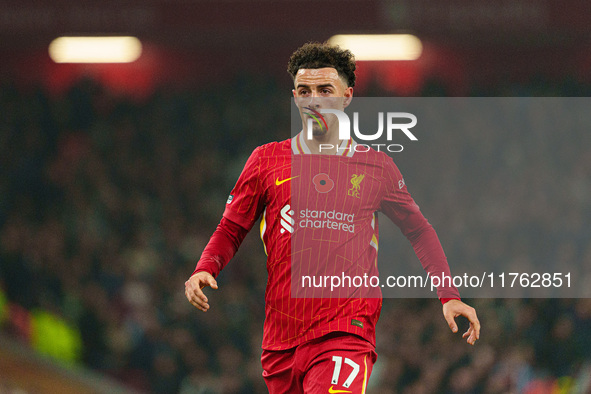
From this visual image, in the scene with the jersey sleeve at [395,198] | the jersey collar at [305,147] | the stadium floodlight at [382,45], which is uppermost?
the stadium floodlight at [382,45]

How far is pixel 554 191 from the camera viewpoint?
887cm

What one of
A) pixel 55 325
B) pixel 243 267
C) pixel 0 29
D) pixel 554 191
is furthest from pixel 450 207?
pixel 0 29

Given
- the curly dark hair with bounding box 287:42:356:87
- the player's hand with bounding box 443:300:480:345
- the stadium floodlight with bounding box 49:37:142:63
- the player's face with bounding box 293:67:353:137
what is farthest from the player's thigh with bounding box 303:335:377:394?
the stadium floodlight with bounding box 49:37:142:63

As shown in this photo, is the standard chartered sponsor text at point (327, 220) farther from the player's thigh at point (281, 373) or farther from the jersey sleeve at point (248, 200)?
the player's thigh at point (281, 373)

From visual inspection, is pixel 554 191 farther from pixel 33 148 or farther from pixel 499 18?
pixel 33 148

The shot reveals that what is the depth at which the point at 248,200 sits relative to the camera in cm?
323

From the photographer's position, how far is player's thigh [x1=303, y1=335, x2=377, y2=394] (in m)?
2.88

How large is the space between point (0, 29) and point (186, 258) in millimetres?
4136

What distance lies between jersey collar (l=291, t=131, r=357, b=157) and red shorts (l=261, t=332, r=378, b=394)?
0.77m

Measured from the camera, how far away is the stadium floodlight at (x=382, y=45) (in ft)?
32.2

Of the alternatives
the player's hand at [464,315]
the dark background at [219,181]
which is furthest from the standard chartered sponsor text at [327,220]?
the dark background at [219,181]

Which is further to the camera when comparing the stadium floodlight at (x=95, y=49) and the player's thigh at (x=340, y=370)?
the stadium floodlight at (x=95, y=49)

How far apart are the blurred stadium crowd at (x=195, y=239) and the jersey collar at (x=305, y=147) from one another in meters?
4.65

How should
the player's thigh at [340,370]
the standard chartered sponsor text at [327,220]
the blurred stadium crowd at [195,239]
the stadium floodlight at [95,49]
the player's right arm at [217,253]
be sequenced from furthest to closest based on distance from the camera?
the stadium floodlight at [95,49] < the blurred stadium crowd at [195,239] < the standard chartered sponsor text at [327,220] < the player's right arm at [217,253] < the player's thigh at [340,370]
